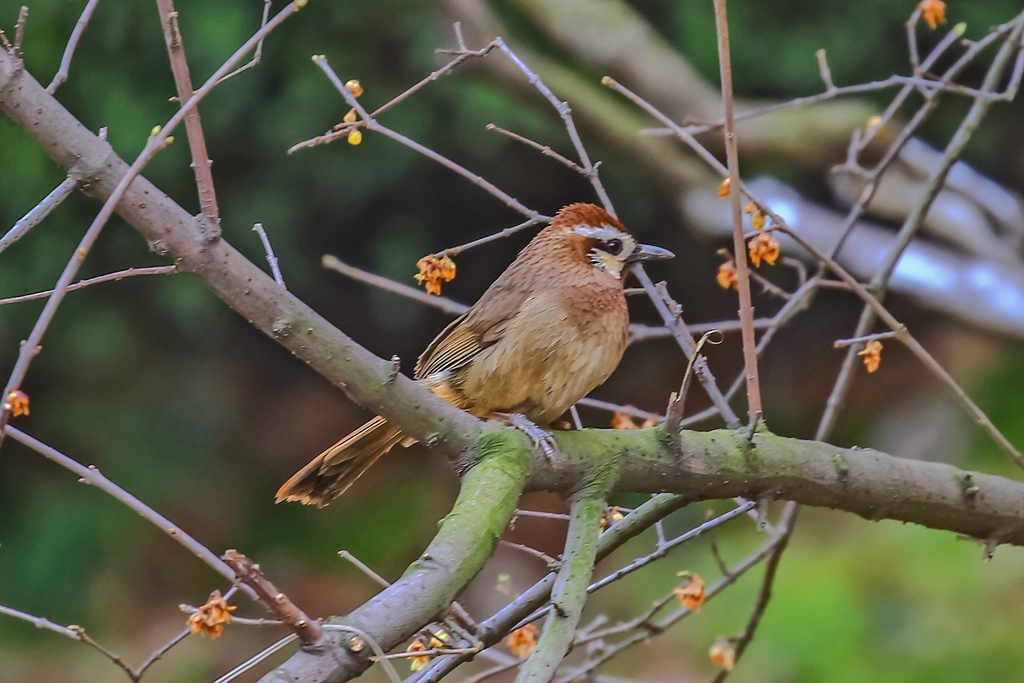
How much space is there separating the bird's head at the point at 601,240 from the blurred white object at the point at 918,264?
202 cm

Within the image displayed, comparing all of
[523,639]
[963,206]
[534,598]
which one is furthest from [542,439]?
[963,206]

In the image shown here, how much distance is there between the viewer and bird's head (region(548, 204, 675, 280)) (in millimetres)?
1871

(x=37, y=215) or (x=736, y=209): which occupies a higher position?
(x=736, y=209)

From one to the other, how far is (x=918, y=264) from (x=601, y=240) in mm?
2483

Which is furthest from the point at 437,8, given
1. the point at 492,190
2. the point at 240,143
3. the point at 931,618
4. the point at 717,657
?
the point at 931,618

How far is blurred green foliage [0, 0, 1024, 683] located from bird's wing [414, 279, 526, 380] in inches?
63.1

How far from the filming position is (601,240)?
188cm

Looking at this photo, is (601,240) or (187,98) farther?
(601,240)

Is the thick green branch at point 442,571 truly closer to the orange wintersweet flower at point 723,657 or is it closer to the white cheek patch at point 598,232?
the white cheek patch at point 598,232

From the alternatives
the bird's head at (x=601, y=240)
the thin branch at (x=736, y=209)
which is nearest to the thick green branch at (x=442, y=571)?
the thin branch at (x=736, y=209)

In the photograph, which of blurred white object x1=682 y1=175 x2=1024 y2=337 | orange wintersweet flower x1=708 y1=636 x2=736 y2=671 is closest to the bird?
orange wintersweet flower x1=708 y1=636 x2=736 y2=671

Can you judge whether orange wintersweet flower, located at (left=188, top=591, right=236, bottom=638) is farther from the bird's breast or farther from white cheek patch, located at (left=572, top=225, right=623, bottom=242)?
white cheek patch, located at (left=572, top=225, right=623, bottom=242)

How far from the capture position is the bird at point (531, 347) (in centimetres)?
166

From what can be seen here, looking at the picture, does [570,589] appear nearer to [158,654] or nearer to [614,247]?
[158,654]
